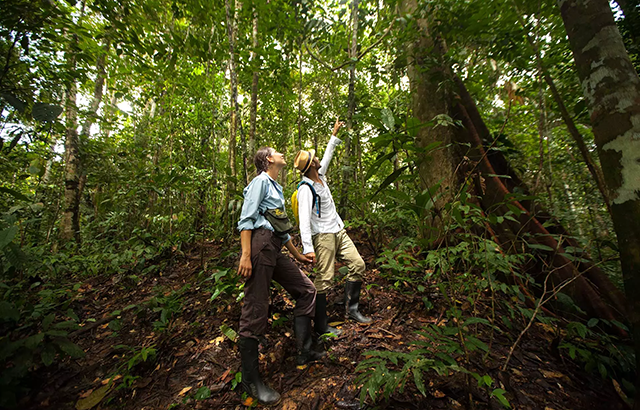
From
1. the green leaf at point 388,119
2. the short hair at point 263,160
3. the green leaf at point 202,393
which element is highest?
the short hair at point 263,160

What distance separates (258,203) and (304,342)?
140 cm

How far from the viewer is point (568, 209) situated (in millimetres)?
4723

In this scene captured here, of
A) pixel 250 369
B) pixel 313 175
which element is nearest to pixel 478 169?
pixel 313 175

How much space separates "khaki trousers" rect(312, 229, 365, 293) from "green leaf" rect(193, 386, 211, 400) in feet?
4.24

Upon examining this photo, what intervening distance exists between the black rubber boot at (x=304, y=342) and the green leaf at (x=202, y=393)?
0.79 meters

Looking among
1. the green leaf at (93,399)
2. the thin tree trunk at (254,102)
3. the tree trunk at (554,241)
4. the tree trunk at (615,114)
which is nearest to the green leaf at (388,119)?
the tree trunk at (554,241)

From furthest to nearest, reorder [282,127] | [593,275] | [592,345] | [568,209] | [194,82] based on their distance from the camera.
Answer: [282,127]
[194,82]
[568,209]
[593,275]
[592,345]

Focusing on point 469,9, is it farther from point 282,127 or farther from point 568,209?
point 282,127

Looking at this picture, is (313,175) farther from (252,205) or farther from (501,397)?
(501,397)

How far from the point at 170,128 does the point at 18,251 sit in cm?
629

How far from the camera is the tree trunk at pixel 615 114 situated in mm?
1610

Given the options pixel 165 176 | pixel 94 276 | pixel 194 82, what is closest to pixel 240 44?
pixel 194 82

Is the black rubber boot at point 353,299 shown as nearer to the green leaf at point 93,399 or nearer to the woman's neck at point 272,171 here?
the woman's neck at point 272,171

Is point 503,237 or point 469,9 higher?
point 469,9
